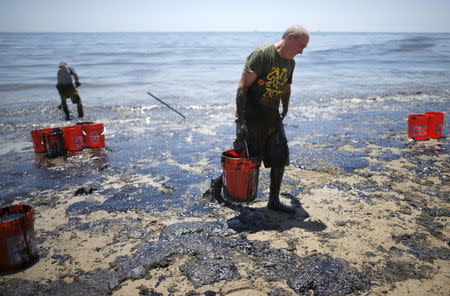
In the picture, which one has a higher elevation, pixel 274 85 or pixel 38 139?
pixel 274 85

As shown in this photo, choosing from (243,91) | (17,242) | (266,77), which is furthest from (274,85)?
(17,242)

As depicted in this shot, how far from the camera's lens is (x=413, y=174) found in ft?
16.3

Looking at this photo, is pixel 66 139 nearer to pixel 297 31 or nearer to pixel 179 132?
pixel 179 132

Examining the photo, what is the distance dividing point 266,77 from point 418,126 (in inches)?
184

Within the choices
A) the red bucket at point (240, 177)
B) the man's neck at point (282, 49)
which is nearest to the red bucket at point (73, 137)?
the red bucket at point (240, 177)

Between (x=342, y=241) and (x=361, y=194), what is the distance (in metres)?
1.30

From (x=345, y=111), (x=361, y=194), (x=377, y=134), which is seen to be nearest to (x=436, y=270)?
(x=361, y=194)

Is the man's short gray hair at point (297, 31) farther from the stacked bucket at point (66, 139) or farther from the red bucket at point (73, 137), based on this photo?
the red bucket at point (73, 137)

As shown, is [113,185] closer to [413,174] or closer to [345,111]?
[413,174]

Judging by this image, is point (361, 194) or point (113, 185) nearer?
point (361, 194)

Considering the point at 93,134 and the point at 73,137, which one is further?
the point at 93,134

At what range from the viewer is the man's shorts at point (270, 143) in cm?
380

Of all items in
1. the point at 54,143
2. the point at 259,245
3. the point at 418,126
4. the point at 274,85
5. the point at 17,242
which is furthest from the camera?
the point at 418,126

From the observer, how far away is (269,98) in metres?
3.68
